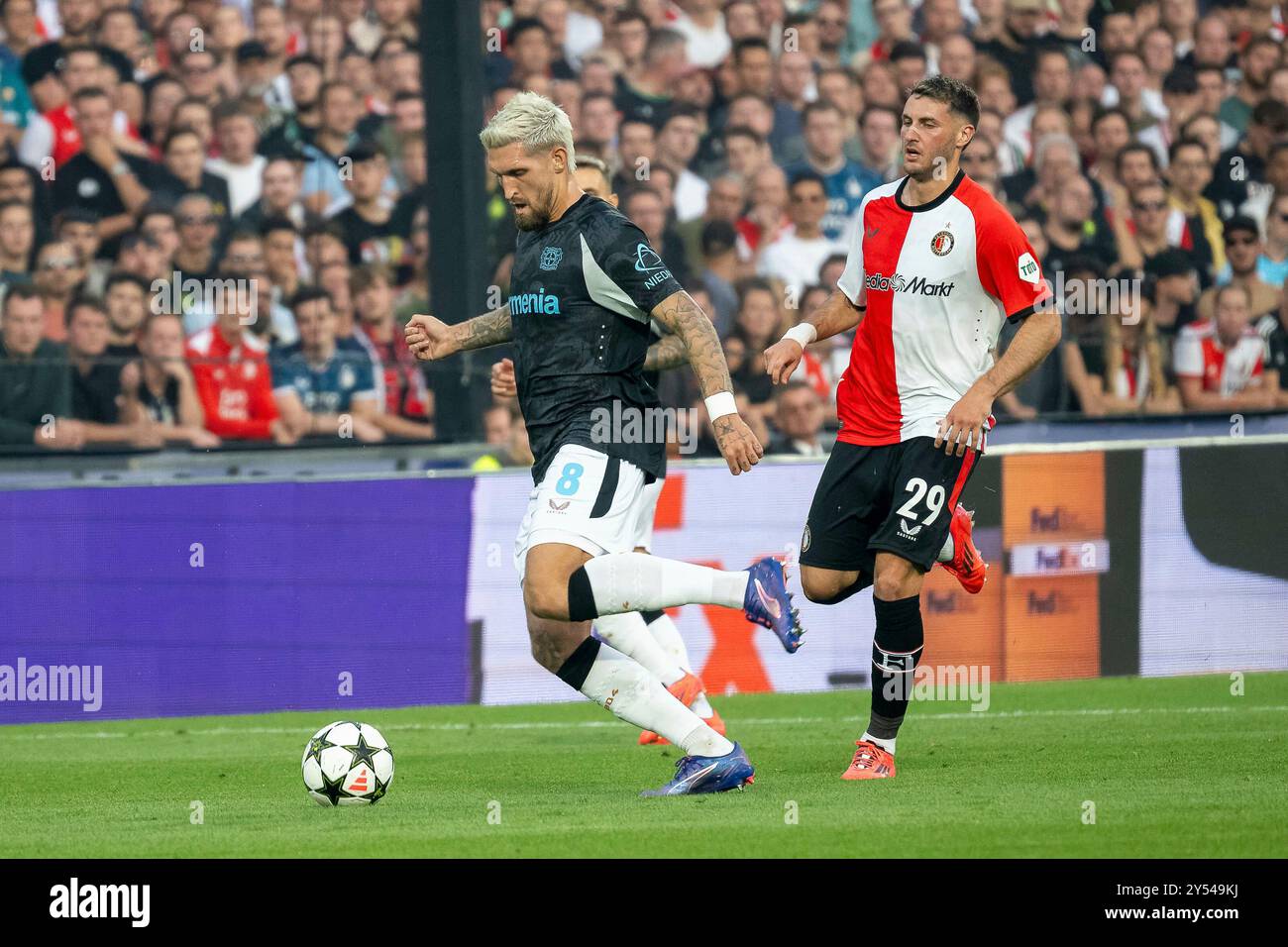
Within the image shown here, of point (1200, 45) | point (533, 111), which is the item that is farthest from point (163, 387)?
point (1200, 45)

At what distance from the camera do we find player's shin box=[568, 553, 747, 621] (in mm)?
6008

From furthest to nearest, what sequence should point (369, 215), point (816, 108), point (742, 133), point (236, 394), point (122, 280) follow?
point (816, 108) → point (742, 133) → point (369, 215) → point (122, 280) → point (236, 394)

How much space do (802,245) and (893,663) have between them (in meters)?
5.98

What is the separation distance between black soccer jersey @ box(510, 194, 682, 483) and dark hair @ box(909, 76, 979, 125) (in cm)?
121

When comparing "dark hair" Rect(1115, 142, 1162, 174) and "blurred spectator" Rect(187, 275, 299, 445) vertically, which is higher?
"dark hair" Rect(1115, 142, 1162, 174)

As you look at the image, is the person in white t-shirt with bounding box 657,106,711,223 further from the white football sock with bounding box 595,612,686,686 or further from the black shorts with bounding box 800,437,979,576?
the black shorts with bounding box 800,437,979,576

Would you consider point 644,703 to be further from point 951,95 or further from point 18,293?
point 18,293

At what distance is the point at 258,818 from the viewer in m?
6.09

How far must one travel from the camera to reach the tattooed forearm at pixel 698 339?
6043 mm

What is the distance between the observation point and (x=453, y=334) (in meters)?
6.85

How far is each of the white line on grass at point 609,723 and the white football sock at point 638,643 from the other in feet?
4.07

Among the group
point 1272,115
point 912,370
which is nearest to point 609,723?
point 912,370

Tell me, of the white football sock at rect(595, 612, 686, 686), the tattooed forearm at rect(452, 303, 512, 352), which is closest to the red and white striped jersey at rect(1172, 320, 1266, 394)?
the white football sock at rect(595, 612, 686, 686)

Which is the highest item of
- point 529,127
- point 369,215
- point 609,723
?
point 369,215
